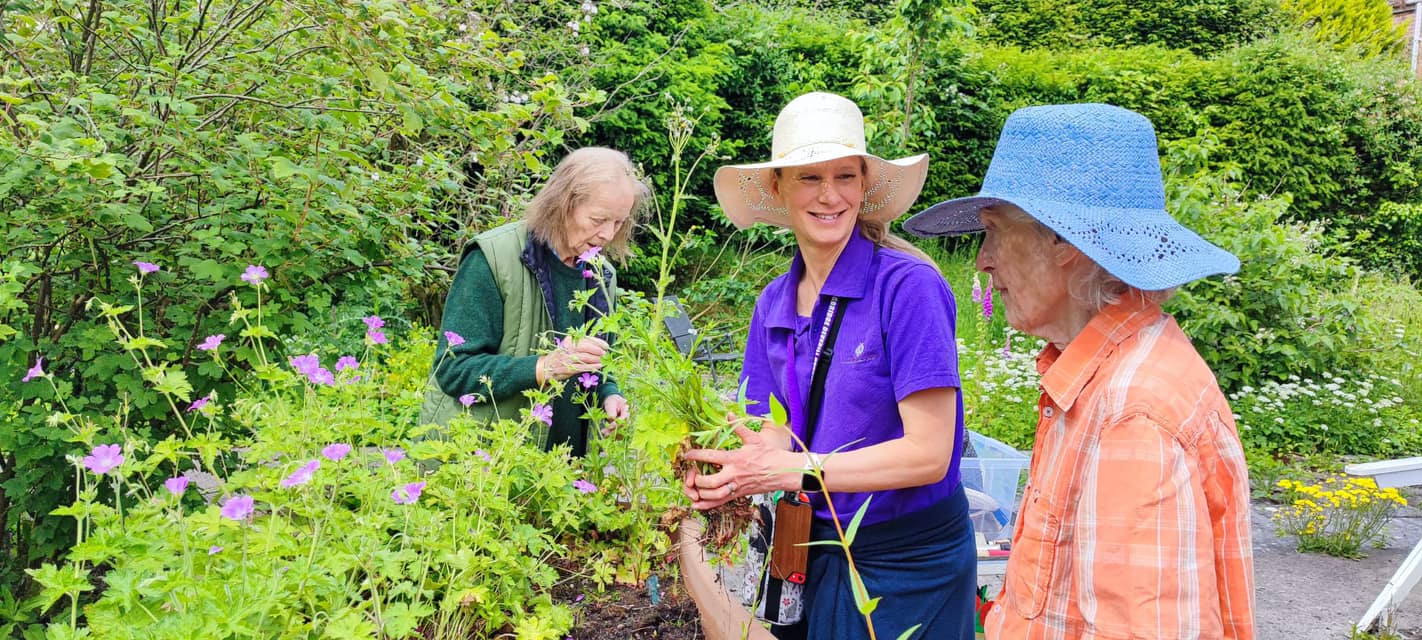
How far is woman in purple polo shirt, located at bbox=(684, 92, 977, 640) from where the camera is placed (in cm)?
156

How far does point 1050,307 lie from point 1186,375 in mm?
235

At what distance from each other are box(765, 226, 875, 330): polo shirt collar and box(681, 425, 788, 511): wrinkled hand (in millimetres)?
371

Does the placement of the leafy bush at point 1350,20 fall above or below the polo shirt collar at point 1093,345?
above

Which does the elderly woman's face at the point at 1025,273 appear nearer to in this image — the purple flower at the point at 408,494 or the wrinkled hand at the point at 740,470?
the wrinkled hand at the point at 740,470

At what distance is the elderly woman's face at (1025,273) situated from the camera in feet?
4.09

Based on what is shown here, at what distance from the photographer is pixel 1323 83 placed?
34.3 feet

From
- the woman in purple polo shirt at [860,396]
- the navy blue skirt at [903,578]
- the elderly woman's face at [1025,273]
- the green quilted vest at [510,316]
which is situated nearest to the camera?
the elderly woman's face at [1025,273]

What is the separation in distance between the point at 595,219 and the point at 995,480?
1.66m

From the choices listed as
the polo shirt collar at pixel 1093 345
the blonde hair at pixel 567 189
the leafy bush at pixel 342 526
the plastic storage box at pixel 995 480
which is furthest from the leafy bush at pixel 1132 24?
the polo shirt collar at pixel 1093 345

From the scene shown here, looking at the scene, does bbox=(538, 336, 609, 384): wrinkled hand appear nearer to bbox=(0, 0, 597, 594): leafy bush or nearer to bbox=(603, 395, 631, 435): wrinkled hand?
bbox=(603, 395, 631, 435): wrinkled hand

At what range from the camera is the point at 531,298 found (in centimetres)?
235

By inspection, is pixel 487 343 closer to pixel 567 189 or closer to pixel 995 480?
pixel 567 189

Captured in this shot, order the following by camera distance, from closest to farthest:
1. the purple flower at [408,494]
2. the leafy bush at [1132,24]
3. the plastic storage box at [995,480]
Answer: the purple flower at [408,494], the plastic storage box at [995,480], the leafy bush at [1132,24]

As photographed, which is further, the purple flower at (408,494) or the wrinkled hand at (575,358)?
the wrinkled hand at (575,358)
